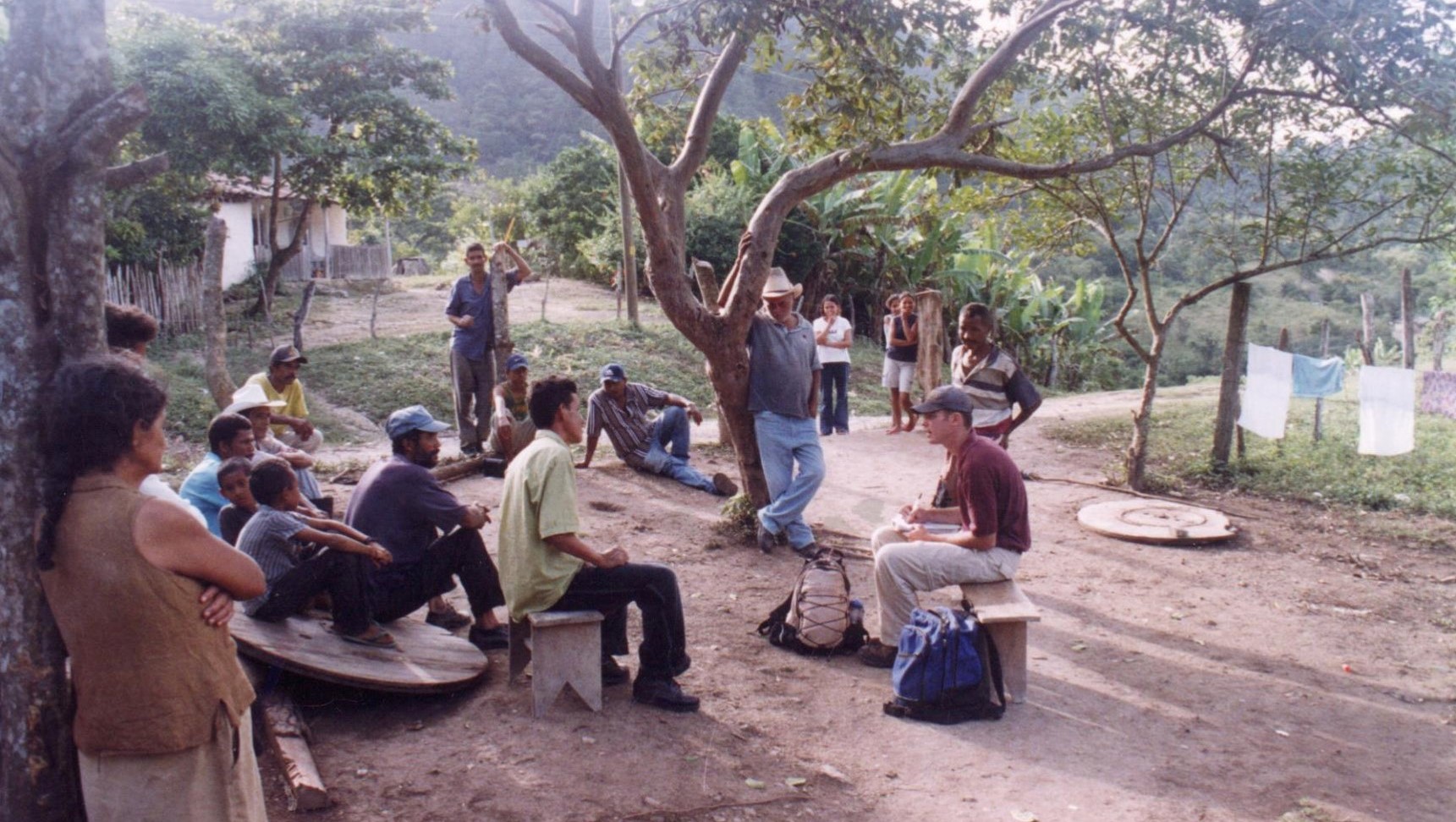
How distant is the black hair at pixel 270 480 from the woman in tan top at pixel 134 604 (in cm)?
207

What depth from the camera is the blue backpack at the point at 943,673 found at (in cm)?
481

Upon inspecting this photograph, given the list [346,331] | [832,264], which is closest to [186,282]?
[346,331]

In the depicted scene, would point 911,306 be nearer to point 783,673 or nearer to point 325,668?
point 783,673

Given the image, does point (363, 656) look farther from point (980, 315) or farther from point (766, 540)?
point (980, 315)

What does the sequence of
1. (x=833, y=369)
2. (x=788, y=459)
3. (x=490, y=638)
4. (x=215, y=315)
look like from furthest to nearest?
(x=833, y=369) < (x=215, y=315) < (x=788, y=459) < (x=490, y=638)

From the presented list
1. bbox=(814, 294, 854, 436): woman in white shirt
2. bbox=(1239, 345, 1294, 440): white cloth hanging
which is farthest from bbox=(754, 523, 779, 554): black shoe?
bbox=(1239, 345, 1294, 440): white cloth hanging

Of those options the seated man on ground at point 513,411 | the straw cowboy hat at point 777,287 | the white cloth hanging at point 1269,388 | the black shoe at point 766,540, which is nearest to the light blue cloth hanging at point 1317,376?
the white cloth hanging at point 1269,388

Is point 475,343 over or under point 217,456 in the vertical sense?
over

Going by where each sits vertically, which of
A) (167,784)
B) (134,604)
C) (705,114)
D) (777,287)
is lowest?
(167,784)

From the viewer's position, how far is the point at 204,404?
43.1ft

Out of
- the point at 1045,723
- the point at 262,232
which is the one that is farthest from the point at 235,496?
the point at 262,232

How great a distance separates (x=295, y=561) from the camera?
478 centimetres

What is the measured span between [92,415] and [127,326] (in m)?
2.61

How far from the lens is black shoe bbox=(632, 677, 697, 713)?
4773mm
